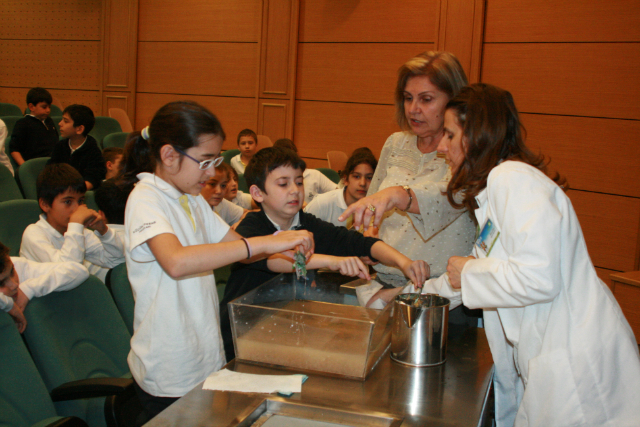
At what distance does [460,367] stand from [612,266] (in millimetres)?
3745

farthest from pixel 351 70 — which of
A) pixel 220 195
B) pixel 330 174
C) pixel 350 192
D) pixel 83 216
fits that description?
pixel 83 216

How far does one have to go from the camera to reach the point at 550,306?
1.19 metres

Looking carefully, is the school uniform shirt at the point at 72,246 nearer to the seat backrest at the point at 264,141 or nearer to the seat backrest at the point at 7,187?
the seat backrest at the point at 7,187

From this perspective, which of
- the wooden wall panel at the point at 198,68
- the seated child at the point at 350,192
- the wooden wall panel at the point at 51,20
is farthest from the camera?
the wooden wall panel at the point at 51,20

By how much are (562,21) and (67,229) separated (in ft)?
14.4

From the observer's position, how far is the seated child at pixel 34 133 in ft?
16.5

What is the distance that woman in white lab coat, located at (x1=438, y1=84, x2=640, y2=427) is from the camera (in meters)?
1.10

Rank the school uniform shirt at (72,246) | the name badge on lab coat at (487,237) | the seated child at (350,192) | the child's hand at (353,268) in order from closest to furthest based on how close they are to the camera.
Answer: the name badge on lab coat at (487,237)
the child's hand at (353,268)
the school uniform shirt at (72,246)
the seated child at (350,192)

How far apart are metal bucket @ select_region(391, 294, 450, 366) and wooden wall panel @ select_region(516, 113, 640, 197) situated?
350cm

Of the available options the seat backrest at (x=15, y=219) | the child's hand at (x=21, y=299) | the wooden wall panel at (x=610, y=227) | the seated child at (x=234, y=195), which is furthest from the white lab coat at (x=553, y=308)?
the wooden wall panel at (x=610, y=227)

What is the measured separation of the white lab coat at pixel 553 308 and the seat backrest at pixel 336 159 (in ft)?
14.4

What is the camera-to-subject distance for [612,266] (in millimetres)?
4430

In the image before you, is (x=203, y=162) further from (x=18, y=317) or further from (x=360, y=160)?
(x=360, y=160)

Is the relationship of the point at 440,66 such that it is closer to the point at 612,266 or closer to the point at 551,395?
the point at 551,395
